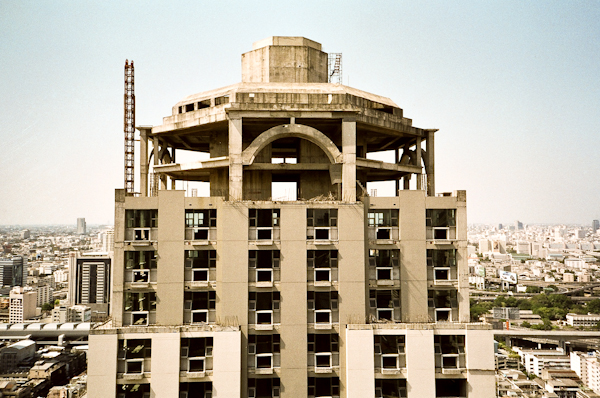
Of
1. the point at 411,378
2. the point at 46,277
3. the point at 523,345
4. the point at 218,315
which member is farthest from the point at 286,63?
the point at 46,277

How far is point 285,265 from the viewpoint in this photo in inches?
824

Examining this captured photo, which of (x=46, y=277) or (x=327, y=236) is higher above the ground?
(x=327, y=236)

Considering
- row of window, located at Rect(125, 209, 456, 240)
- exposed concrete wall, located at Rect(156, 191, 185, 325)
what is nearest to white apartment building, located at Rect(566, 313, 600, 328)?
row of window, located at Rect(125, 209, 456, 240)

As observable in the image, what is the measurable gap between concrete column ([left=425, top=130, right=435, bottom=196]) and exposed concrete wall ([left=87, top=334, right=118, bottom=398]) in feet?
67.0

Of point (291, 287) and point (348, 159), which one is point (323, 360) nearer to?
point (291, 287)

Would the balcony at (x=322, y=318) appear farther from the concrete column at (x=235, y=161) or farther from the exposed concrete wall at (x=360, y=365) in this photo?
the concrete column at (x=235, y=161)

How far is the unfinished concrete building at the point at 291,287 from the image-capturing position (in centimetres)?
2022

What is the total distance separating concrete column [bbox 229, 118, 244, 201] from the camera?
70.6 feet

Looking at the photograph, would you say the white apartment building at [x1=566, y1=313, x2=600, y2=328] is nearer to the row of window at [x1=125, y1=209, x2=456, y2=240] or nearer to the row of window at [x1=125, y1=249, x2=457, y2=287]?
the row of window at [x1=125, y1=249, x2=457, y2=287]

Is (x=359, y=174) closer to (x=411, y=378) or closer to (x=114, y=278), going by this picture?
(x=411, y=378)

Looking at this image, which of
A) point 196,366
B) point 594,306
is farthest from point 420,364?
point 594,306

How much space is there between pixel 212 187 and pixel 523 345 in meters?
177

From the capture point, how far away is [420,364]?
67.1 feet

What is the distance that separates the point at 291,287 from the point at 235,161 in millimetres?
6985
